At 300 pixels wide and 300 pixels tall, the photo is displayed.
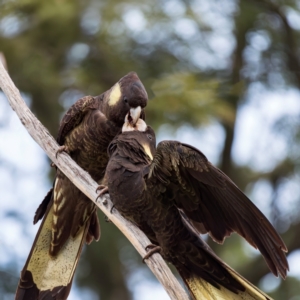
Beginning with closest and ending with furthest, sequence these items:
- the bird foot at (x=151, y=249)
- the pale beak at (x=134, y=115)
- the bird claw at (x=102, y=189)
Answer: the bird foot at (x=151, y=249) → the bird claw at (x=102, y=189) → the pale beak at (x=134, y=115)

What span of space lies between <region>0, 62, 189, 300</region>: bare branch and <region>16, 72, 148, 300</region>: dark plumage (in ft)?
0.51

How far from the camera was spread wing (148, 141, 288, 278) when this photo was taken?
9.73ft

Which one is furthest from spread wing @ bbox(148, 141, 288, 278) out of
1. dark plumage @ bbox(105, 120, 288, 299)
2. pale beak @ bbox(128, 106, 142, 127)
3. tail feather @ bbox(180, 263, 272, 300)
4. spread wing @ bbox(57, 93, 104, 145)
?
spread wing @ bbox(57, 93, 104, 145)

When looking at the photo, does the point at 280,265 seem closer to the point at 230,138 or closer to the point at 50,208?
the point at 50,208

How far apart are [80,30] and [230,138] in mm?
2009

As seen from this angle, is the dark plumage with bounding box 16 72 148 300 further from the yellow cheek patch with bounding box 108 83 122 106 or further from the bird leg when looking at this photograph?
the bird leg

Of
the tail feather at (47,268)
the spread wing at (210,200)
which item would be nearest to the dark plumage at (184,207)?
the spread wing at (210,200)

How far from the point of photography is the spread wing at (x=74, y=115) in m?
3.88

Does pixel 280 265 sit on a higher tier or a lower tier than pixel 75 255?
higher

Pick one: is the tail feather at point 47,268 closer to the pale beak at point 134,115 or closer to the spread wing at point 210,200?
the pale beak at point 134,115

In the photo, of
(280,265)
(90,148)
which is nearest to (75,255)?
(90,148)

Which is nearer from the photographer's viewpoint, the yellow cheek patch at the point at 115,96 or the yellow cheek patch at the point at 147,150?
the yellow cheek patch at the point at 147,150

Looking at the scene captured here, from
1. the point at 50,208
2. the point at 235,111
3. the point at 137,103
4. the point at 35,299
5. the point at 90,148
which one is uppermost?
the point at 137,103

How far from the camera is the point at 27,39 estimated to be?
6469mm
